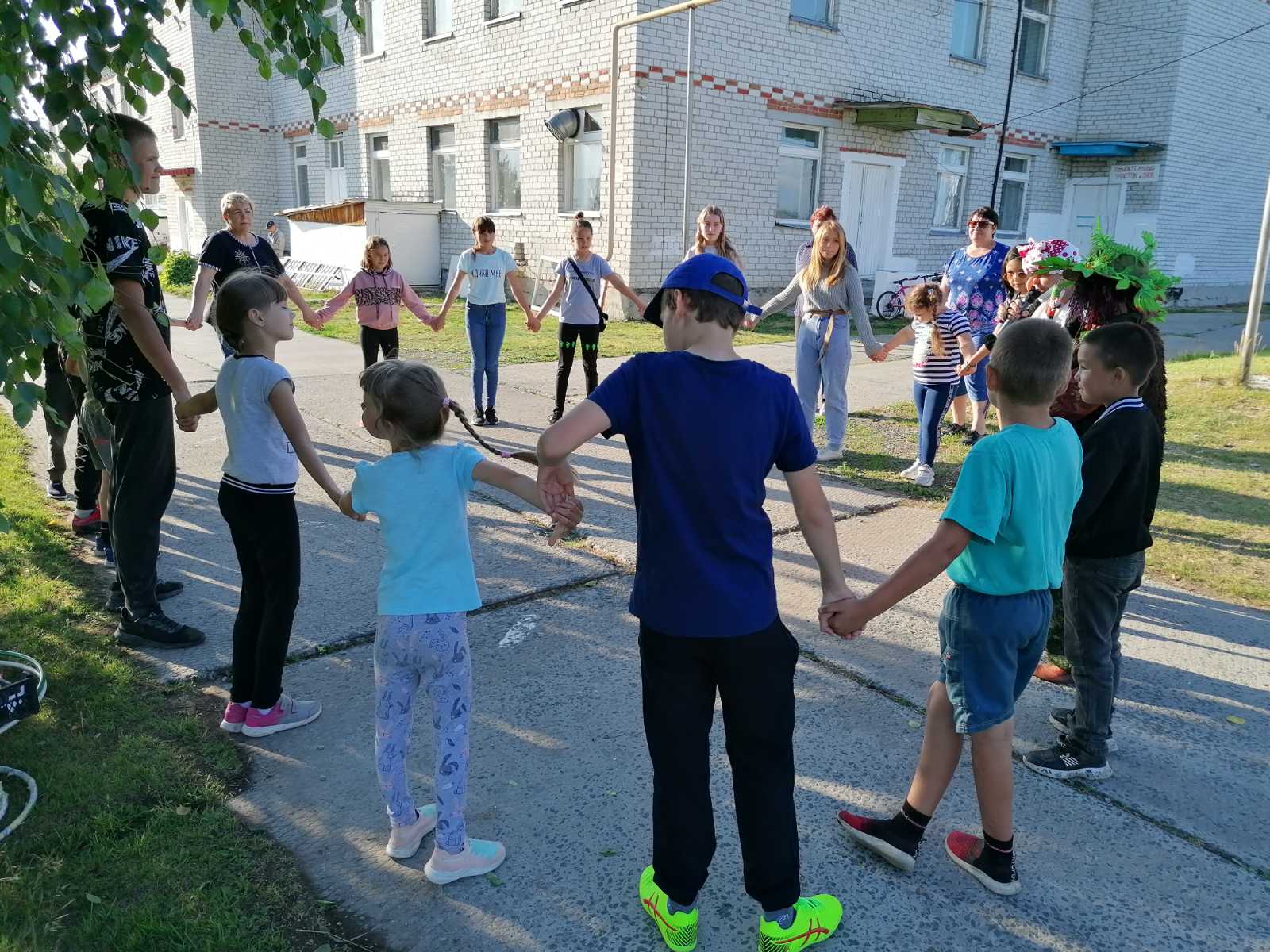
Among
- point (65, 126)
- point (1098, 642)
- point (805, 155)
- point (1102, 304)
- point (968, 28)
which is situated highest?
point (968, 28)

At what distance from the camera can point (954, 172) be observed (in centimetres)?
1934

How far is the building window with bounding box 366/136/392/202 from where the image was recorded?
69.7 ft

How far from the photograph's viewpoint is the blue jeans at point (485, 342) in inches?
312

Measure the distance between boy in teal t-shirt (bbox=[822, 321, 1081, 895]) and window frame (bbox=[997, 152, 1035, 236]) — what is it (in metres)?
20.2

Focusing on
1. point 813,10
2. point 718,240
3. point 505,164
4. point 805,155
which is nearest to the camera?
point 718,240

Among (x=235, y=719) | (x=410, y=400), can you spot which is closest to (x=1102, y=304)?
(x=410, y=400)

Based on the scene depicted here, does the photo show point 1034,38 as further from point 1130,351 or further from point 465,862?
point 465,862

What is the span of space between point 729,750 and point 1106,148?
21875 mm

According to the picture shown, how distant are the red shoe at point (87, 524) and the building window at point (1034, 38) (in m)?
21.0

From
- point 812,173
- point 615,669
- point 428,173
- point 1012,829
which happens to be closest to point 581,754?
point 615,669

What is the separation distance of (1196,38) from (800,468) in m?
23.1

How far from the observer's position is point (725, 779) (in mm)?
3039

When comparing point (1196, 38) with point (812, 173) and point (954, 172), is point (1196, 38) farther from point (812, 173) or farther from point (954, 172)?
point (812, 173)

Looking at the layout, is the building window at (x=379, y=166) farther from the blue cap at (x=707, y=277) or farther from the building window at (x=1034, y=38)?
the blue cap at (x=707, y=277)
